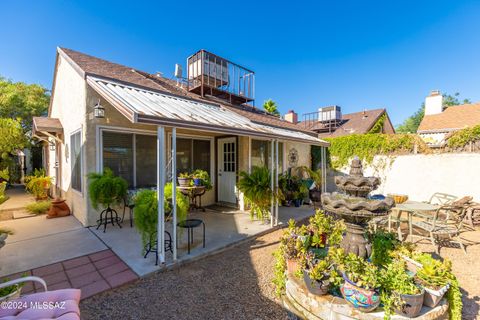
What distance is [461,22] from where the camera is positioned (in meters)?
9.03

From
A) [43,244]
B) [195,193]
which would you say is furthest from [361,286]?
[43,244]

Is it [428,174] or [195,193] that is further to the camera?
[428,174]

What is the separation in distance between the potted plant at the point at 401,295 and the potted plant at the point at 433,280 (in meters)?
0.21

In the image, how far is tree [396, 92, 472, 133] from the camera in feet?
111

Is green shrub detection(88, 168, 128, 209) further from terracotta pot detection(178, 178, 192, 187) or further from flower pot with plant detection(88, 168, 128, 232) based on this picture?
terracotta pot detection(178, 178, 192, 187)

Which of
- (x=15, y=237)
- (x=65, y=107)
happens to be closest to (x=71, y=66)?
(x=65, y=107)

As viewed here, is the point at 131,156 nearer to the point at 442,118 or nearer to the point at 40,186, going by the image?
the point at 40,186

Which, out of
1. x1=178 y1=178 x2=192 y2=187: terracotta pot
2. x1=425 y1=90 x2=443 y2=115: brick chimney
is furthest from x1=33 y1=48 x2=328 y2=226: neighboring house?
x1=425 y1=90 x2=443 y2=115: brick chimney

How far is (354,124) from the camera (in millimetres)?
17406

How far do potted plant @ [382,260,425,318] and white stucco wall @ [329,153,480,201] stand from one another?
27.3 feet

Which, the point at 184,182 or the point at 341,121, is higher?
the point at 341,121

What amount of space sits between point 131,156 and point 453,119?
20.4 meters

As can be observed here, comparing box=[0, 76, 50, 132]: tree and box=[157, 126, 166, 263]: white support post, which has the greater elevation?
box=[0, 76, 50, 132]: tree

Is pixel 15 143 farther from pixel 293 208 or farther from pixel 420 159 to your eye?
pixel 420 159
